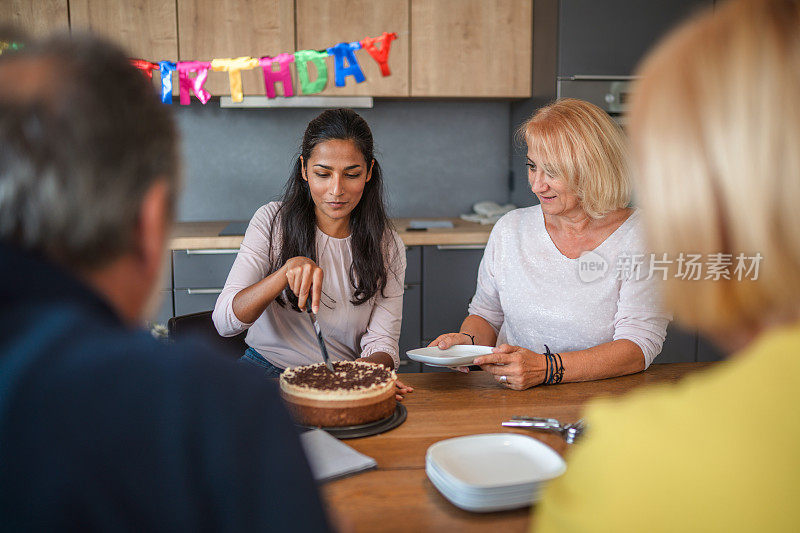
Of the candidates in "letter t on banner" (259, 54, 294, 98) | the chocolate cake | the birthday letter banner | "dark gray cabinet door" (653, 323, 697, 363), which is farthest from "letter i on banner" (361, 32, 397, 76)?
"dark gray cabinet door" (653, 323, 697, 363)

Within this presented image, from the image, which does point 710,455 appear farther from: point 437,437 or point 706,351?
point 706,351

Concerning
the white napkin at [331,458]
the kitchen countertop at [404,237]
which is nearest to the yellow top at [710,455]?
the white napkin at [331,458]

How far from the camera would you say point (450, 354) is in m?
1.64

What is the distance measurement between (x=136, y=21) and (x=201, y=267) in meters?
1.29

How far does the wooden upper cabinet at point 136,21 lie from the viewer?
3.34 meters

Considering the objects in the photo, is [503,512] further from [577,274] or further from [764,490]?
[577,274]

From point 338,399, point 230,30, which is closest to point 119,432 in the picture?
point 338,399

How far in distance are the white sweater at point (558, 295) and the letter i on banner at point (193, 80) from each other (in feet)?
5.40

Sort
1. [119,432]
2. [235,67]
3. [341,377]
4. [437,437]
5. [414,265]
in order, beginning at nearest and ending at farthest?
[119,432] → [437,437] → [341,377] → [235,67] → [414,265]

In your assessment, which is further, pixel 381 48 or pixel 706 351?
pixel 706 351

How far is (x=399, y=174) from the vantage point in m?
4.03

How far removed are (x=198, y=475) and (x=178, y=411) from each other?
0.05 m

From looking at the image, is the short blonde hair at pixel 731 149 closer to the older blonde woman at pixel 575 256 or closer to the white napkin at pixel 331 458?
the white napkin at pixel 331 458

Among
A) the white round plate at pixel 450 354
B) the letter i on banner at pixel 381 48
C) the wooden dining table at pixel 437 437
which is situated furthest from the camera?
the letter i on banner at pixel 381 48
